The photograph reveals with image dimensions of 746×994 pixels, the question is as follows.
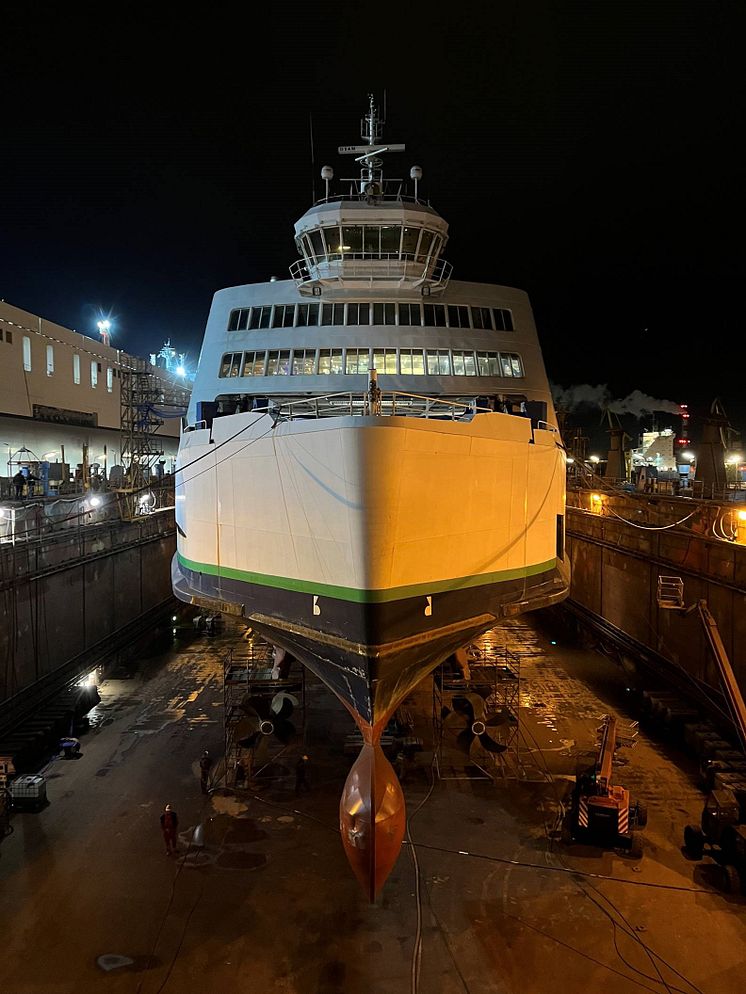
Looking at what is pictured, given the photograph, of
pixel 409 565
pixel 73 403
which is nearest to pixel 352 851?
pixel 409 565

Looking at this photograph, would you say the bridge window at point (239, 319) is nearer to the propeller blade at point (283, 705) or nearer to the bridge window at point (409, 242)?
the bridge window at point (409, 242)

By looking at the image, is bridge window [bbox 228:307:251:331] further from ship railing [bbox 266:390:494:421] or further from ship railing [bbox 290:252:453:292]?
ship railing [bbox 266:390:494:421]

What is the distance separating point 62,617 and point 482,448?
12622mm

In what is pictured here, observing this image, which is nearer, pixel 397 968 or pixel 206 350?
pixel 397 968

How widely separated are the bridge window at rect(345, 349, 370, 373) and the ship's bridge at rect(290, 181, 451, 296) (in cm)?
161

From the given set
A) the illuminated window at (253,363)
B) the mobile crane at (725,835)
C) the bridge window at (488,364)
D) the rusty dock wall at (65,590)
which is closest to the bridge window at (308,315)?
the illuminated window at (253,363)

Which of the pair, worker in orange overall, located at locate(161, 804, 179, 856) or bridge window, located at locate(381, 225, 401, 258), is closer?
worker in orange overall, located at locate(161, 804, 179, 856)

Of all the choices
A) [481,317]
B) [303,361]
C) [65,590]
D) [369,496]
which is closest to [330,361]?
[303,361]

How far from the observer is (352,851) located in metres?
6.57

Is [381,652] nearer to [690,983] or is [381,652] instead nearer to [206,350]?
[690,983]

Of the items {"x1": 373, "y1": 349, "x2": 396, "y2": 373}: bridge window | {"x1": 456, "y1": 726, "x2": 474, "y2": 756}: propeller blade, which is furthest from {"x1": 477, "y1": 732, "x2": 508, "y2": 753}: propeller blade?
{"x1": 373, "y1": 349, "x2": 396, "y2": 373}: bridge window

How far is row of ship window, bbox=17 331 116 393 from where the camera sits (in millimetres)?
27609

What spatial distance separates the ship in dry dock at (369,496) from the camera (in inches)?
241

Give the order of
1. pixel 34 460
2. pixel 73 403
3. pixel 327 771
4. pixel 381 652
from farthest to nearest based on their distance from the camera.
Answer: pixel 73 403
pixel 34 460
pixel 327 771
pixel 381 652
